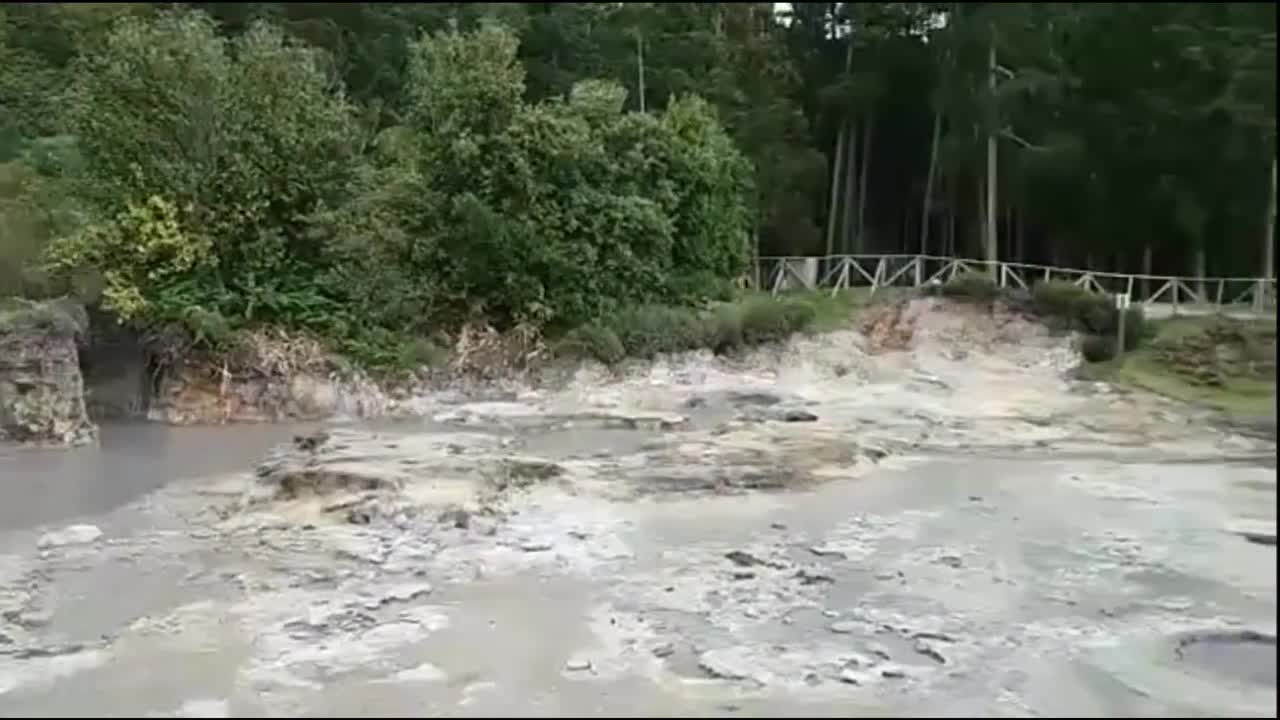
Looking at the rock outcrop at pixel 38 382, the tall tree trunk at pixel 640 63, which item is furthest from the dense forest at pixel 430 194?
the tall tree trunk at pixel 640 63

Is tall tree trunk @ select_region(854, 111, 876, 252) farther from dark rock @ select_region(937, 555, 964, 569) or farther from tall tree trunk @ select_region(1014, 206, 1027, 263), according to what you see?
dark rock @ select_region(937, 555, 964, 569)

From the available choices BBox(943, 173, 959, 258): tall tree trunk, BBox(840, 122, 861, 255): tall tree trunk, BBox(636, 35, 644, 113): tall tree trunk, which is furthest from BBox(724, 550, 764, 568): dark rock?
BBox(636, 35, 644, 113): tall tree trunk

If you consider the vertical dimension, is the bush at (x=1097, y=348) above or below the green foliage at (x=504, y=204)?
below

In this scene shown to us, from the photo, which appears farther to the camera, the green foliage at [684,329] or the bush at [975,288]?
the bush at [975,288]

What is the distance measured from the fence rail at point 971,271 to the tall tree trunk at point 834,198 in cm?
102

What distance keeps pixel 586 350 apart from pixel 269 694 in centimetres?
1712

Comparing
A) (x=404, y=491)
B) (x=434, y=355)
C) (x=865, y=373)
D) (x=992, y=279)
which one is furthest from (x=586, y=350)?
(x=404, y=491)

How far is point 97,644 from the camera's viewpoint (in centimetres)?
815

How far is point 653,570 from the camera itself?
9938 millimetres

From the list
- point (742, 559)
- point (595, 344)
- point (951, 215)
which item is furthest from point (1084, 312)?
point (742, 559)

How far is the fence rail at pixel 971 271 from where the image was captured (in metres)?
24.8

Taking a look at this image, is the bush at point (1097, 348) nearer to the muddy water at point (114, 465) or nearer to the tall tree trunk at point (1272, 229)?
the muddy water at point (114, 465)

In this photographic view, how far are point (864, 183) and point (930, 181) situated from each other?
11.6 meters

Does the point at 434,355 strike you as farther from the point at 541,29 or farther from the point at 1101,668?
the point at 1101,668
